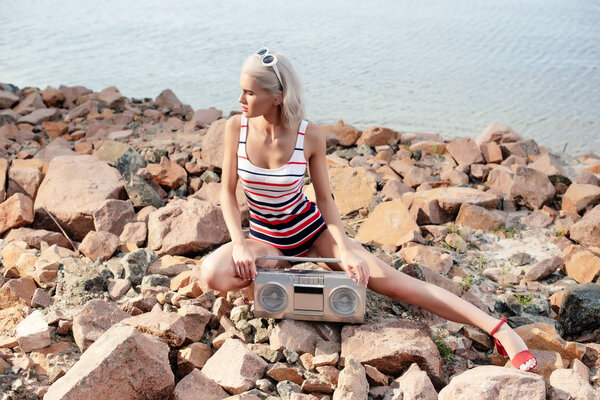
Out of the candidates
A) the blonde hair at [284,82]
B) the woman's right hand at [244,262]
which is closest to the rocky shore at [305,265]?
the woman's right hand at [244,262]

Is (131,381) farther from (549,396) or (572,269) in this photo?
(572,269)

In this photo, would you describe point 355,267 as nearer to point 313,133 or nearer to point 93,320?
point 313,133

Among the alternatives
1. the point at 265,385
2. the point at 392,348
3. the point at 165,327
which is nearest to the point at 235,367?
the point at 265,385

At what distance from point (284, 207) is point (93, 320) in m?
1.12

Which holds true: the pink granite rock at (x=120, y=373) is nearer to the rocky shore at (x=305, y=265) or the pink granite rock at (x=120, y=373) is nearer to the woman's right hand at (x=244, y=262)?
the rocky shore at (x=305, y=265)

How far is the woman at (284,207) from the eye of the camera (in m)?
2.90

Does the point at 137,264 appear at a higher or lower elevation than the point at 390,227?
higher

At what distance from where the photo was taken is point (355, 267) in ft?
9.43

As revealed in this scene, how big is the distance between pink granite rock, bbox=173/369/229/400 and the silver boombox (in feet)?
1.39

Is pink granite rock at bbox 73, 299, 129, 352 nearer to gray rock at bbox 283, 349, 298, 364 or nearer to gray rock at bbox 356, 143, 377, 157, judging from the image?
gray rock at bbox 283, 349, 298, 364

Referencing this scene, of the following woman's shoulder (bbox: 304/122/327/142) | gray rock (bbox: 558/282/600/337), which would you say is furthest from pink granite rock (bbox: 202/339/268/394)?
gray rock (bbox: 558/282/600/337)

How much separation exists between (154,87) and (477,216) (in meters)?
8.34

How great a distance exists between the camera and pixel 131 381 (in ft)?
7.91

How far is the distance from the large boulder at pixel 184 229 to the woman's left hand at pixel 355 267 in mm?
1332
